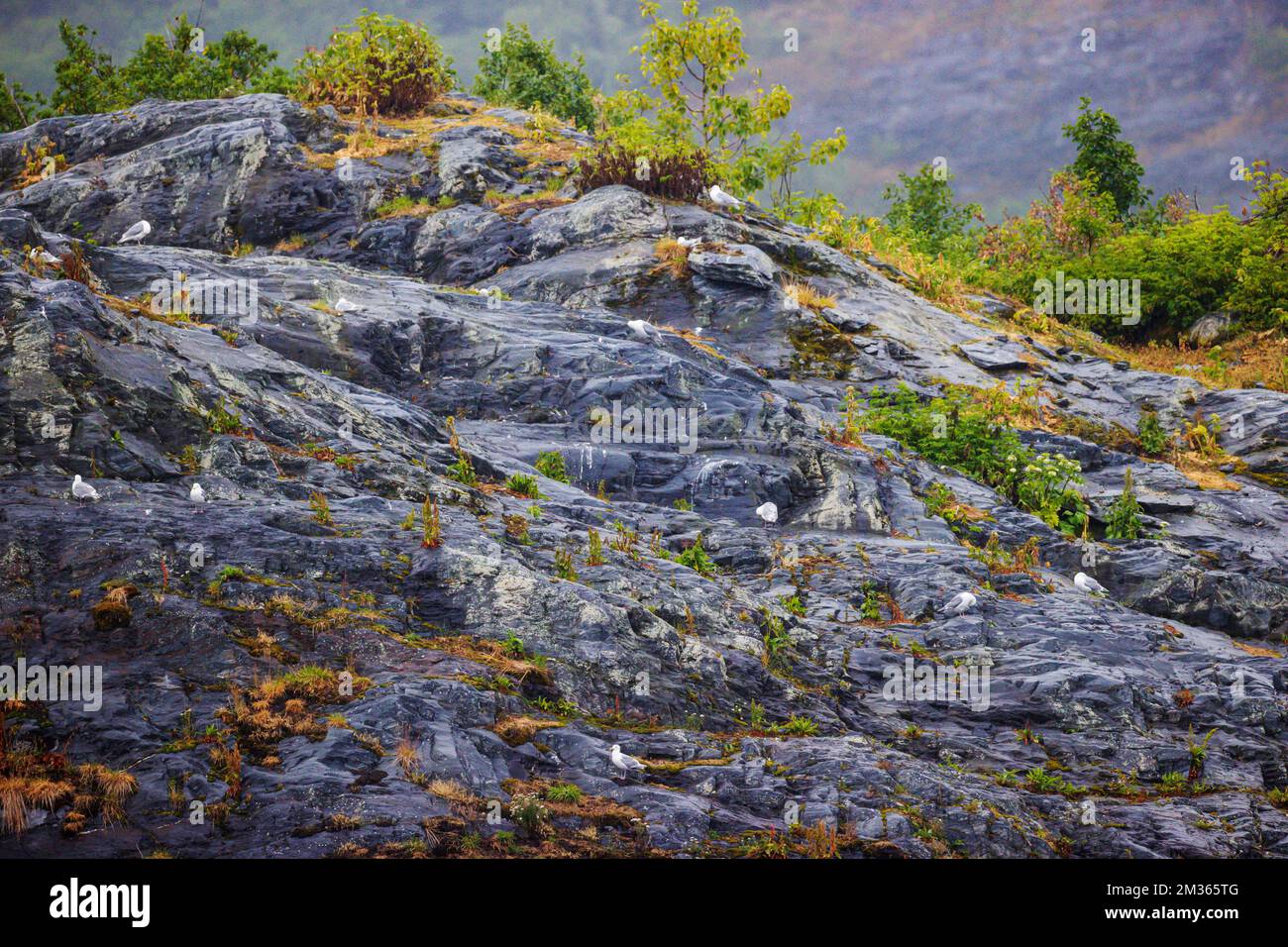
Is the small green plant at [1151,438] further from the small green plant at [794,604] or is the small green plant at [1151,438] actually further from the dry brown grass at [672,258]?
the small green plant at [794,604]

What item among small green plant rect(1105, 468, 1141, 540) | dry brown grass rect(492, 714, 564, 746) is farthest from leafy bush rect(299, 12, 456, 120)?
dry brown grass rect(492, 714, 564, 746)

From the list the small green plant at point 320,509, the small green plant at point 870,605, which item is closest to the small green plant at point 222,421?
the small green plant at point 320,509

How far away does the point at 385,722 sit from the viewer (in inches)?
360

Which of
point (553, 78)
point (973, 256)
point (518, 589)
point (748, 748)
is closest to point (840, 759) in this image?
point (748, 748)

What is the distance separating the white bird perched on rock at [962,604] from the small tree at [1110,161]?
34148mm

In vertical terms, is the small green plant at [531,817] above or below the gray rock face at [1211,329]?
below

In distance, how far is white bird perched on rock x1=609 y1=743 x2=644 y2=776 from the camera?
30.9ft

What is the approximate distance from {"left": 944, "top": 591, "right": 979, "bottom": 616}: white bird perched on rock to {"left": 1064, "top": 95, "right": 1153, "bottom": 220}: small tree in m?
34.1

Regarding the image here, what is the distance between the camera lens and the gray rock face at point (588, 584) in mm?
8953

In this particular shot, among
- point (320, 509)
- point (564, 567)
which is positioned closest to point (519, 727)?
point (564, 567)

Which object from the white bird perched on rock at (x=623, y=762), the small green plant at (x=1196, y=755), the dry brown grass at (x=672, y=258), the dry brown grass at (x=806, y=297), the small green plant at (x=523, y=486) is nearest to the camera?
the white bird perched on rock at (x=623, y=762)

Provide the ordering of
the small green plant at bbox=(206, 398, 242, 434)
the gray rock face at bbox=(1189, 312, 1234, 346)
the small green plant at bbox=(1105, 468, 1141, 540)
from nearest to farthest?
the small green plant at bbox=(206, 398, 242, 434) < the small green plant at bbox=(1105, 468, 1141, 540) < the gray rock face at bbox=(1189, 312, 1234, 346)

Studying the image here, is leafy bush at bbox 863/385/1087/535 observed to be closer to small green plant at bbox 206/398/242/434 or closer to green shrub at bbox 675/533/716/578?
green shrub at bbox 675/533/716/578
